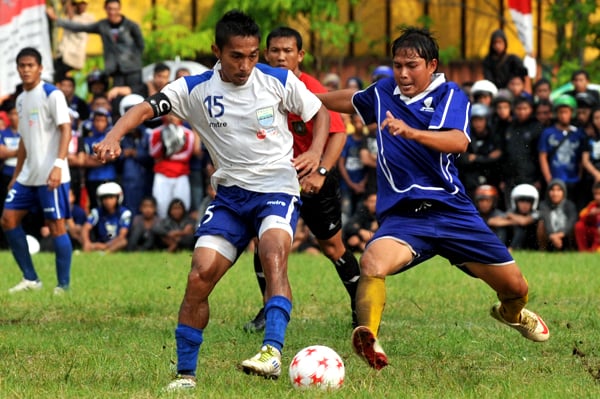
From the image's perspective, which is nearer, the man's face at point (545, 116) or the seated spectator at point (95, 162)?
the man's face at point (545, 116)

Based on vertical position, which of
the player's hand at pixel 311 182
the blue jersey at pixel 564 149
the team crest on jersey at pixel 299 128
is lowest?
the blue jersey at pixel 564 149

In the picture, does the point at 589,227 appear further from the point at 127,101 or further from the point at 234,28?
the point at 234,28

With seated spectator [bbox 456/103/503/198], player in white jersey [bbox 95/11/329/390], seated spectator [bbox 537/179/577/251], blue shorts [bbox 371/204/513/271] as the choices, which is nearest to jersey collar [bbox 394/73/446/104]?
player in white jersey [bbox 95/11/329/390]

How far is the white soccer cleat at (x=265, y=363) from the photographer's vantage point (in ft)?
22.7

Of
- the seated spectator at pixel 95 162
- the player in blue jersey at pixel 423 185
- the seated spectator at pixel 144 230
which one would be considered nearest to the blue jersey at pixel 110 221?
the seated spectator at pixel 144 230

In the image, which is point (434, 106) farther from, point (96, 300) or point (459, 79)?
point (459, 79)

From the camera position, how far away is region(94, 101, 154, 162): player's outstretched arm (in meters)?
6.90

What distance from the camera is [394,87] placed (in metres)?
7.90

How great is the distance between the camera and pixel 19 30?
20.2 meters

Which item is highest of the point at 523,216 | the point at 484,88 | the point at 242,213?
the point at 242,213

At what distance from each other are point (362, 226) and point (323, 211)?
25.9 ft

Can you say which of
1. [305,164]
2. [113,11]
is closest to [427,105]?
[305,164]

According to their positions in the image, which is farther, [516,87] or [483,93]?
[516,87]

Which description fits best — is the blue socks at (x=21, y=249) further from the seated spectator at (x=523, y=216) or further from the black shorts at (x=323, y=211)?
the seated spectator at (x=523, y=216)
